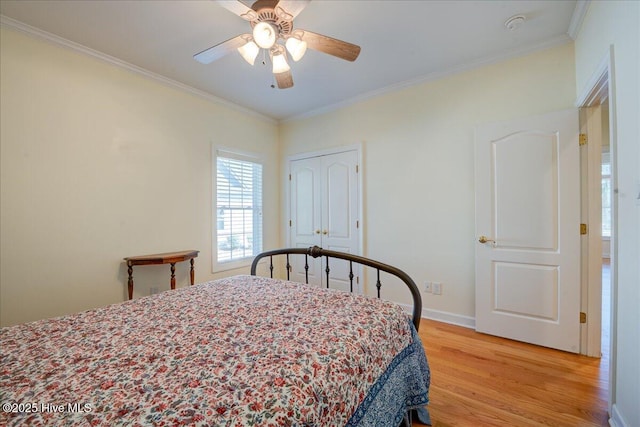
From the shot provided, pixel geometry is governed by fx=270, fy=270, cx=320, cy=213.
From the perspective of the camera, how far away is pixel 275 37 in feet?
5.46

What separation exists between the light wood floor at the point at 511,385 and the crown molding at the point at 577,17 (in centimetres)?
A: 258

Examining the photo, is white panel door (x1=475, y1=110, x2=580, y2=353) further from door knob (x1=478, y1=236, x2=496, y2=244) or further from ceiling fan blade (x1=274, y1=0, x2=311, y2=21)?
ceiling fan blade (x1=274, y1=0, x2=311, y2=21)

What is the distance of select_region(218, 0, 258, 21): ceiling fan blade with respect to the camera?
1450 mm

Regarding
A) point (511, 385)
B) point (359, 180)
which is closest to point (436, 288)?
point (511, 385)

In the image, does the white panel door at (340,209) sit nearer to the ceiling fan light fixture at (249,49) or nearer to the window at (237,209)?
the window at (237,209)

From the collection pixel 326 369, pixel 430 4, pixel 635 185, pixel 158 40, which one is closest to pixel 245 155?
pixel 158 40

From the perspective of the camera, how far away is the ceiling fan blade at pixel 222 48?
1.73 m

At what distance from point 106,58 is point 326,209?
9.10ft

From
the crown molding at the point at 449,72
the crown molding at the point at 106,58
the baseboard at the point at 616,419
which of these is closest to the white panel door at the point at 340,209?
the crown molding at the point at 449,72

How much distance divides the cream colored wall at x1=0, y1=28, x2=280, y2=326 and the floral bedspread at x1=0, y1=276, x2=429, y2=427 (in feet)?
4.14

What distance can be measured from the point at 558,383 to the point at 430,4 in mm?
2770

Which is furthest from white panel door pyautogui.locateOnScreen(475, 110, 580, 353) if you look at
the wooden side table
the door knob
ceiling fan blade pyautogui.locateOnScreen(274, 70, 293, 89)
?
the wooden side table

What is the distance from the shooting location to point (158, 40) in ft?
7.48

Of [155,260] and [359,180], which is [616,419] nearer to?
[359,180]
